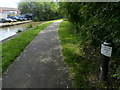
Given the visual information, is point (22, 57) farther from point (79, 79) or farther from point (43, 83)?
point (79, 79)

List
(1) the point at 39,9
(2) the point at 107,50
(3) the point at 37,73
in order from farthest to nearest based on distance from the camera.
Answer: (1) the point at 39,9 < (3) the point at 37,73 < (2) the point at 107,50

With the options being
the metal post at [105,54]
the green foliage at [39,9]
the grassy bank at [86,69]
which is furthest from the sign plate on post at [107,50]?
the green foliage at [39,9]

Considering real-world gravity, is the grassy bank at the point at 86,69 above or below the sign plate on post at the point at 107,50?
below

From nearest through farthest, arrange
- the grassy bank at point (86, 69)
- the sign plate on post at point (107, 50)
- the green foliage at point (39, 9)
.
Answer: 1. the sign plate on post at point (107, 50)
2. the grassy bank at point (86, 69)
3. the green foliage at point (39, 9)

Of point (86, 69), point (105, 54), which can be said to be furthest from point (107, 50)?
point (86, 69)

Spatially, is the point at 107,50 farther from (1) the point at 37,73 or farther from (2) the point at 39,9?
(2) the point at 39,9

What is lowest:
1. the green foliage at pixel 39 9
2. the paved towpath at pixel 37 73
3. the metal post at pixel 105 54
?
the paved towpath at pixel 37 73

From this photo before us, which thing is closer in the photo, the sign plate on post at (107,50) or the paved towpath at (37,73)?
the sign plate on post at (107,50)

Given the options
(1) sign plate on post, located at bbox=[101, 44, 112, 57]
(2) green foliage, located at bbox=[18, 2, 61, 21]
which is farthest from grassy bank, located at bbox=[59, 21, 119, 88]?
(2) green foliage, located at bbox=[18, 2, 61, 21]

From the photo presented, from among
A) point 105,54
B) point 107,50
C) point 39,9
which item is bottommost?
point 105,54

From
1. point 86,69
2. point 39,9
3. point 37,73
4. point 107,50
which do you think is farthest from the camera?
point 39,9

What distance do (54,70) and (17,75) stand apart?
3.55ft

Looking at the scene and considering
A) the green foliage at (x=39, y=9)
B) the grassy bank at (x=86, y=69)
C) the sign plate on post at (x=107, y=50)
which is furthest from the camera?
the green foliage at (x=39, y=9)

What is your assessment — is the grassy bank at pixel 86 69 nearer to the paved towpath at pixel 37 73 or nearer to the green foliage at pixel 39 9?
→ the paved towpath at pixel 37 73
